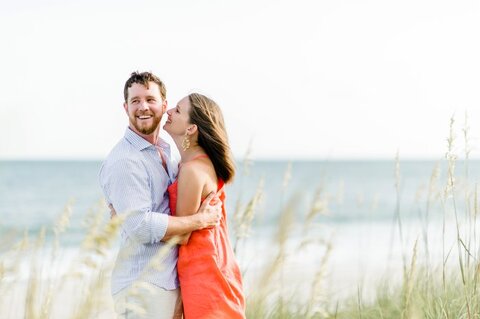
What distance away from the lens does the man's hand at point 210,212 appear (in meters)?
3.40

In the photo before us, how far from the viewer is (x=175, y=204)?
3504 millimetres

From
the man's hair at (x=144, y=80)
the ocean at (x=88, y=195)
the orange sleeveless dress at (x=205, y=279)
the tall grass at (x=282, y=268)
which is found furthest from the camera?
the ocean at (x=88, y=195)

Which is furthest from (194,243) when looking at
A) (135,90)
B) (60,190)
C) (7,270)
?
(60,190)

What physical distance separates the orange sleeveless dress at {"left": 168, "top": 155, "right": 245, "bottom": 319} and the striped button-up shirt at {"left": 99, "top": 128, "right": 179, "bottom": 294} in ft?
0.21

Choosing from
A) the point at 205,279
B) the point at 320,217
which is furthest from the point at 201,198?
the point at 320,217

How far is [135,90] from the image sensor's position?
3.64m

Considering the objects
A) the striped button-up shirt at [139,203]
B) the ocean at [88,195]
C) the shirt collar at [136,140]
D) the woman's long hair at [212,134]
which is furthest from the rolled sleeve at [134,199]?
the ocean at [88,195]

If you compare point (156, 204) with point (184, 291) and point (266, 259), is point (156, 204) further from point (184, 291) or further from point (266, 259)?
point (266, 259)

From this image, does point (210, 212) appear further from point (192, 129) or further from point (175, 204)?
point (192, 129)

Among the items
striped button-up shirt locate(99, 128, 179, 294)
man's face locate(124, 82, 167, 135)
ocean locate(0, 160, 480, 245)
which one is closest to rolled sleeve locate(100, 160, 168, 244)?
striped button-up shirt locate(99, 128, 179, 294)

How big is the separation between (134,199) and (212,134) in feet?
1.70

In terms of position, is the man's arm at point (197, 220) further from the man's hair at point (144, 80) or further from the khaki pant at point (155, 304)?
the man's hair at point (144, 80)

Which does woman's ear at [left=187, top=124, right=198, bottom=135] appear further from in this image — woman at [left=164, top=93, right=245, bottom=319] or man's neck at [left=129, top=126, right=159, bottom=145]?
man's neck at [left=129, top=126, right=159, bottom=145]

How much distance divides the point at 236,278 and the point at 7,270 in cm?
138
